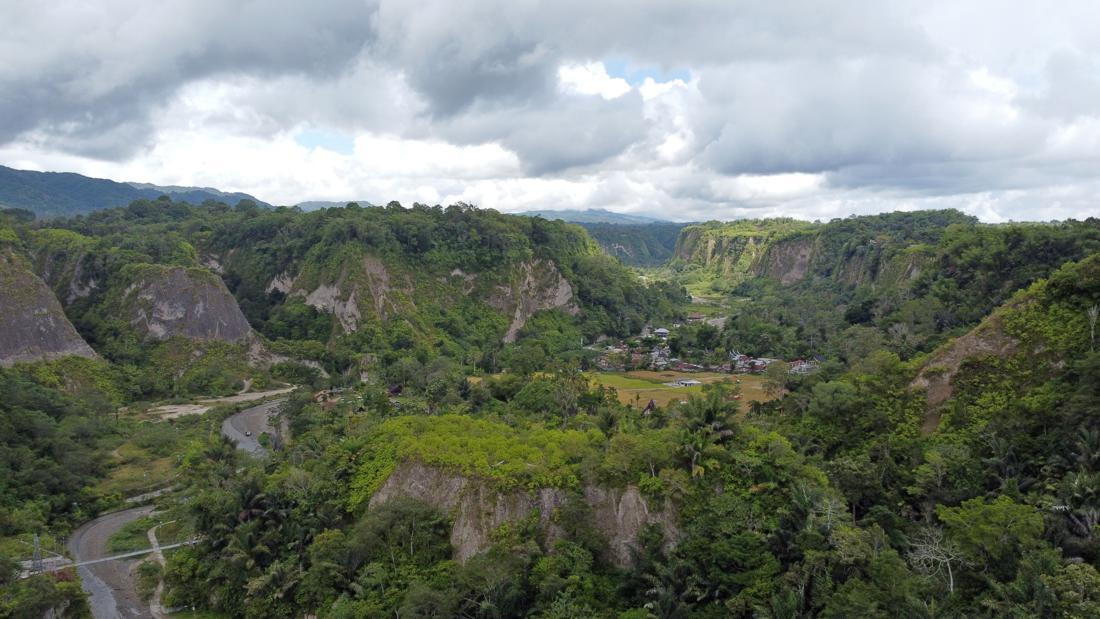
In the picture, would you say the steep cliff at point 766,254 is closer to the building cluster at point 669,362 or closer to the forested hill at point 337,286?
the forested hill at point 337,286

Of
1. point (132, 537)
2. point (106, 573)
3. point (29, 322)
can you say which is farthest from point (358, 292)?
point (106, 573)

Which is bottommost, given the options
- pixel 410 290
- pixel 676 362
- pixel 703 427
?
pixel 676 362

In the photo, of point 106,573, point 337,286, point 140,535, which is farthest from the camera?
point 337,286

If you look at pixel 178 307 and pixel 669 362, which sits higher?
pixel 178 307

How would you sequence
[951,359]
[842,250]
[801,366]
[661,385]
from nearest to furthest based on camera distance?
[951,359] < [661,385] < [801,366] < [842,250]

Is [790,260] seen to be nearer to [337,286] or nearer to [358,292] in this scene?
[358,292]

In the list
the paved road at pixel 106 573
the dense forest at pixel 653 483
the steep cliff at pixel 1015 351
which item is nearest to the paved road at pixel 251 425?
the dense forest at pixel 653 483

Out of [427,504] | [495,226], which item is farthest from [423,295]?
[427,504]
